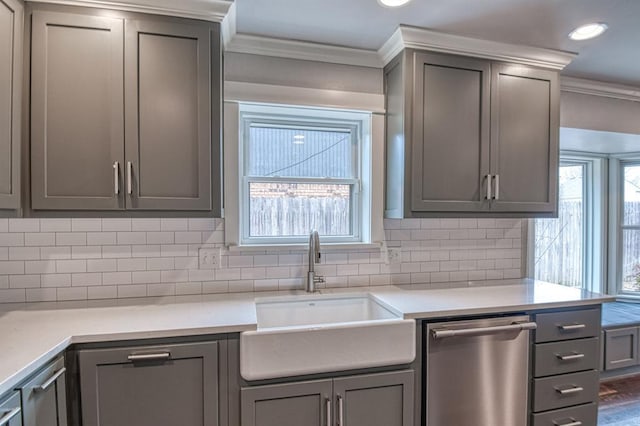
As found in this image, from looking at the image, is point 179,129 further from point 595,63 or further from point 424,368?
point 595,63

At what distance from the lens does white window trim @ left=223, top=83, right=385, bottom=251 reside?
210 cm

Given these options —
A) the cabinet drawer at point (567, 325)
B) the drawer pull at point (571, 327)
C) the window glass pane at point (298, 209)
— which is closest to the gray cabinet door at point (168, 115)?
the window glass pane at point (298, 209)

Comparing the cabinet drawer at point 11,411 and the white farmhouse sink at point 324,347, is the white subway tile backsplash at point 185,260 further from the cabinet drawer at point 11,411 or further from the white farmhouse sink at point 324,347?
the cabinet drawer at point 11,411

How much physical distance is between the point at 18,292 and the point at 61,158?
2.69ft

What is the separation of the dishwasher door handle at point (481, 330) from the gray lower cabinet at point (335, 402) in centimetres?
23

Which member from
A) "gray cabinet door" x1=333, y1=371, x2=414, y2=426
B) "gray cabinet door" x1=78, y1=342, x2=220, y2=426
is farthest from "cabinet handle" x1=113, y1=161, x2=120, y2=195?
"gray cabinet door" x1=333, y1=371, x2=414, y2=426

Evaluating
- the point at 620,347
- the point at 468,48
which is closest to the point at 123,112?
the point at 468,48

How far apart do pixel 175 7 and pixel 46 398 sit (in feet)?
5.49

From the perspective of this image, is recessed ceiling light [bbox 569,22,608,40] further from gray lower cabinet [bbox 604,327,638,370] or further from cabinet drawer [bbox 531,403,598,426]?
gray lower cabinet [bbox 604,327,638,370]

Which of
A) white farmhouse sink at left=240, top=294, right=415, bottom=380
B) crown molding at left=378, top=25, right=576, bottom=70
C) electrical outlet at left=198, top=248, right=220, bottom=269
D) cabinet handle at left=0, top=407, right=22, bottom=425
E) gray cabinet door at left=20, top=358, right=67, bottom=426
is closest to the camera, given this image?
cabinet handle at left=0, top=407, right=22, bottom=425

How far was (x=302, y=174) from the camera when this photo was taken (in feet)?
7.68

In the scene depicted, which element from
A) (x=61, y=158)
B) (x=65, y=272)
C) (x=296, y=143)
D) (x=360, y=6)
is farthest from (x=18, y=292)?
(x=360, y=6)

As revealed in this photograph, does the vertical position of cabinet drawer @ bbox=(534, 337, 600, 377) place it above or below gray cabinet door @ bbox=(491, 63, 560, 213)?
below

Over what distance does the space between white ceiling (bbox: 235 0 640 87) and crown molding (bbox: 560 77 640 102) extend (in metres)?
0.41
